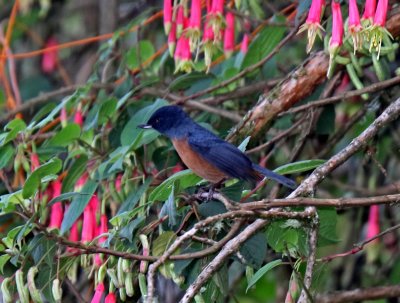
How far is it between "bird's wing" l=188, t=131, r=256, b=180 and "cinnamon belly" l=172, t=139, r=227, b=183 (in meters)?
0.02

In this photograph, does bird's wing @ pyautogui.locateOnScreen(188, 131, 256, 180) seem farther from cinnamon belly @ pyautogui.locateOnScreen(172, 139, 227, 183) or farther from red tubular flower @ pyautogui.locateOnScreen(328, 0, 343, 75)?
red tubular flower @ pyautogui.locateOnScreen(328, 0, 343, 75)

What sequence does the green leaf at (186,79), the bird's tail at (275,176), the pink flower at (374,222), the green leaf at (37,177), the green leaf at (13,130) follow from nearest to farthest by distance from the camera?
the green leaf at (37,177)
the bird's tail at (275,176)
the green leaf at (13,130)
the green leaf at (186,79)
the pink flower at (374,222)

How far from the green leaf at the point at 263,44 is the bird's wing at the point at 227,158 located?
2.41 feet

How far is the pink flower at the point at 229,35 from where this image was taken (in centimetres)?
498

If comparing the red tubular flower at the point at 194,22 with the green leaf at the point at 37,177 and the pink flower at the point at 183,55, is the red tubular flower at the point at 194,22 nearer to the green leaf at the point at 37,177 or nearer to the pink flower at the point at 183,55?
the pink flower at the point at 183,55

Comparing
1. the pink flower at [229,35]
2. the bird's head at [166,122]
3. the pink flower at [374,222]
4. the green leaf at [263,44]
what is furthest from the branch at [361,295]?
the pink flower at [229,35]

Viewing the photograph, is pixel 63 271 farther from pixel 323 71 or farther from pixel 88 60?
pixel 88 60

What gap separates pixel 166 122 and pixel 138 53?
687 mm

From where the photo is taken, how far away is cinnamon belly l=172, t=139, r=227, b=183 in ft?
13.6

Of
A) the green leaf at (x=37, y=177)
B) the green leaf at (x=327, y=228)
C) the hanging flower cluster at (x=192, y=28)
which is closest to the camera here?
the green leaf at (x=37, y=177)

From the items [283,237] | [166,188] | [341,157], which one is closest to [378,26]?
[341,157]

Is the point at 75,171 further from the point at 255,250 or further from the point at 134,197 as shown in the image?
the point at 255,250

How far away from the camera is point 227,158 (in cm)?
417

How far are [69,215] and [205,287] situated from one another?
2.89 ft
